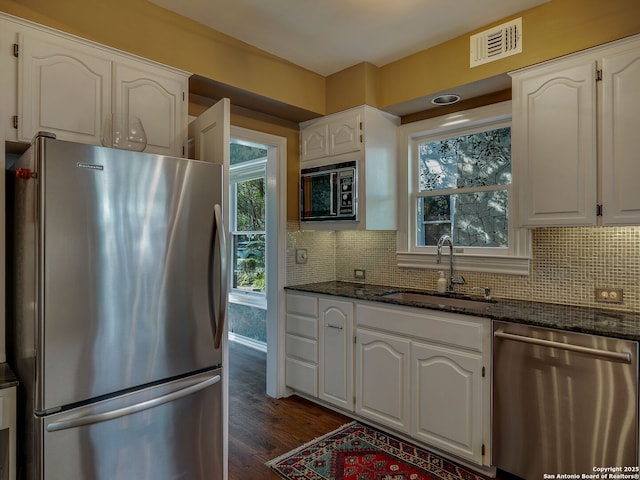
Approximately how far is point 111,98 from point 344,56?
5.30ft

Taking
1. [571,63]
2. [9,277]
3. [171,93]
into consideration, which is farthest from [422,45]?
[9,277]

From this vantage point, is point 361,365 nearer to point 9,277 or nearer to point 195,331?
point 195,331

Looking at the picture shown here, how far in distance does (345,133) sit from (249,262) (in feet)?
8.05

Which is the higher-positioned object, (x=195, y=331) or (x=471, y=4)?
(x=471, y=4)

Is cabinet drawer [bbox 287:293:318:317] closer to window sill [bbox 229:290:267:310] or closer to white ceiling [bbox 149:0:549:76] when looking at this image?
window sill [bbox 229:290:267:310]

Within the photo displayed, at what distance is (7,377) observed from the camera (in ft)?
5.04

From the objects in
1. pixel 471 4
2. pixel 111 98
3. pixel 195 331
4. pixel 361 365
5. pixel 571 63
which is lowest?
pixel 361 365

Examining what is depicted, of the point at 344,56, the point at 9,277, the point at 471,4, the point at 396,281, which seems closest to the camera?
the point at 9,277

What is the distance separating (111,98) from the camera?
199 cm

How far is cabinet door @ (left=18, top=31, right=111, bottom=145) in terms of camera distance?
174cm

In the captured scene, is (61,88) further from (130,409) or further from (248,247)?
(248,247)

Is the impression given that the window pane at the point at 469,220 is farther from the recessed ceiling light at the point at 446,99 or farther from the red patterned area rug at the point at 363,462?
the red patterned area rug at the point at 363,462

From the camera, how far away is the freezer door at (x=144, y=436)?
1420mm

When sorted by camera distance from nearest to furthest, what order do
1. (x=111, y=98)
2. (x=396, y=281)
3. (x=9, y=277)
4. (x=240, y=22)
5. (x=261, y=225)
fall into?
(x=9, y=277)
(x=111, y=98)
(x=240, y=22)
(x=396, y=281)
(x=261, y=225)
